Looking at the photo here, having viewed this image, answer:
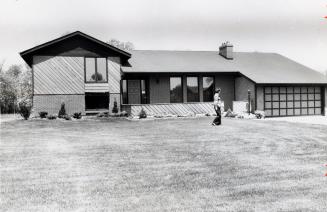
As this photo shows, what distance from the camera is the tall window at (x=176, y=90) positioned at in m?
25.5

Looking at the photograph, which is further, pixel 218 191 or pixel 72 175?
pixel 72 175

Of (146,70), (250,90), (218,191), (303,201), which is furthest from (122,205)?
(250,90)

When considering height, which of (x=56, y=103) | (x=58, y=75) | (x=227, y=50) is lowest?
(x=56, y=103)

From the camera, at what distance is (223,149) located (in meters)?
10.1

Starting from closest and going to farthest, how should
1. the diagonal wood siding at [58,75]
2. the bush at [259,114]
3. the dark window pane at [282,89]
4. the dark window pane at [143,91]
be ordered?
the diagonal wood siding at [58,75]
the bush at [259,114]
the dark window pane at [143,91]
the dark window pane at [282,89]

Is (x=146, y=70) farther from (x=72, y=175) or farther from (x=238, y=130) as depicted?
(x=72, y=175)

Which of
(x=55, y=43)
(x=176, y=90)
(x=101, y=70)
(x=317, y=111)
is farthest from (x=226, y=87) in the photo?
(x=55, y=43)

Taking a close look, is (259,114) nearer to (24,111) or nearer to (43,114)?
(43,114)

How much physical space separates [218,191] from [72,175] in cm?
326

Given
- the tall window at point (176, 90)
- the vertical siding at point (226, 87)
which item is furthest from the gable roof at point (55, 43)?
the vertical siding at point (226, 87)

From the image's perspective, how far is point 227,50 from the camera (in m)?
29.2

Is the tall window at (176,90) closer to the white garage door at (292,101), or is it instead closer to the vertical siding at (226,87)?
the vertical siding at (226,87)

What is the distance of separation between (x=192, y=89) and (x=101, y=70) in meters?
7.13

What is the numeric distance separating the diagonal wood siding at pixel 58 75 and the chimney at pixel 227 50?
12.8 metres
